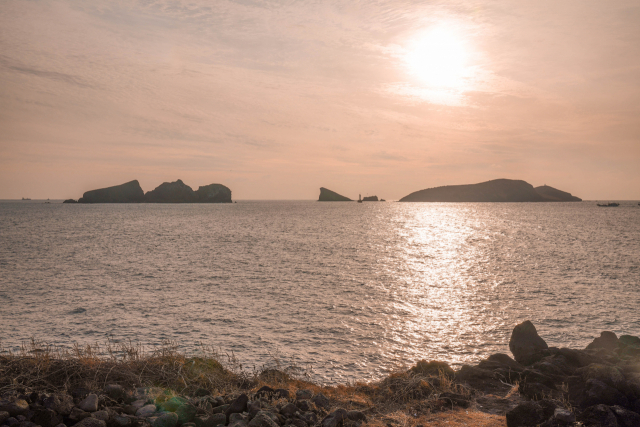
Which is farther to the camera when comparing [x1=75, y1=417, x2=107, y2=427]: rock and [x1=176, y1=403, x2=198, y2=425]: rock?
[x1=176, y1=403, x2=198, y2=425]: rock

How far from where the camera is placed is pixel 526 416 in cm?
854

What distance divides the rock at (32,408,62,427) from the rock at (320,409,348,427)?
513 centimetres

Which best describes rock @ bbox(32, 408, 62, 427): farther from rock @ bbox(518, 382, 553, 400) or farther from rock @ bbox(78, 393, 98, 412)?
rock @ bbox(518, 382, 553, 400)

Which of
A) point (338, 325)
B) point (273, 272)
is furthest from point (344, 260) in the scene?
point (338, 325)

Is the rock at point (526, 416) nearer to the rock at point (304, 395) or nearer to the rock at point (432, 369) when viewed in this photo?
the rock at point (432, 369)

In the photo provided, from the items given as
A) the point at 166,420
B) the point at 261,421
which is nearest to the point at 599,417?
the point at 261,421

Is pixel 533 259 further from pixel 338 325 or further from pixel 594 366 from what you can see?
pixel 594 366

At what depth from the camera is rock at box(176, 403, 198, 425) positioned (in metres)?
7.85

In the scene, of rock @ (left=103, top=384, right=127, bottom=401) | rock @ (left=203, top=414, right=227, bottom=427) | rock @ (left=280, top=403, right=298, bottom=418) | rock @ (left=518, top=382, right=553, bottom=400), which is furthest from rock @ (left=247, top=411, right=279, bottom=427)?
rock @ (left=518, top=382, right=553, bottom=400)

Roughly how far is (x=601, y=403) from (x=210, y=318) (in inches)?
746

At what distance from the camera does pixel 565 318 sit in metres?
23.0

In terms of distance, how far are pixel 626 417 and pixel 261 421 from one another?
7812 millimetres

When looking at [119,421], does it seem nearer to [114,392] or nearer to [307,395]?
[114,392]

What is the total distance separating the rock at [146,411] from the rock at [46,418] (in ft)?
4.52
